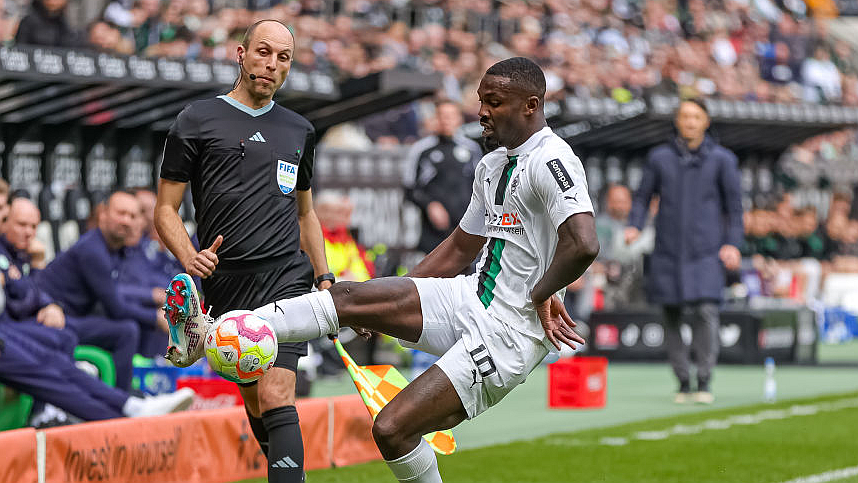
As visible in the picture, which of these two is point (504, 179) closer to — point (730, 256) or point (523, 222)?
point (523, 222)

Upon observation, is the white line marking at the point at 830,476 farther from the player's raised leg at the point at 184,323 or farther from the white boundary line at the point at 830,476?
the player's raised leg at the point at 184,323

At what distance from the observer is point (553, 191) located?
5.45 metres

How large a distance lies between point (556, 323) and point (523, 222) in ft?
1.36

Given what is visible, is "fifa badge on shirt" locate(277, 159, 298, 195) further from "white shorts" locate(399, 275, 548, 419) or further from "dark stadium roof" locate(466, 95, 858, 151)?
"dark stadium roof" locate(466, 95, 858, 151)

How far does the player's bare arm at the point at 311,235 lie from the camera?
21.5 feet

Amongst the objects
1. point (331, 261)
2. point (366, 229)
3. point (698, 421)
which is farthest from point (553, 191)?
point (366, 229)

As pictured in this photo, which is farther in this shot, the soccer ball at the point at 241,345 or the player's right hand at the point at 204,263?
→ the player's right hand at the point at 204,263

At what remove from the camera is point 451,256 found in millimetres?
6109

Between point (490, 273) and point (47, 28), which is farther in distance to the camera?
point (47, 28)

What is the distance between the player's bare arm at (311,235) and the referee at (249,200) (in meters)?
0.30

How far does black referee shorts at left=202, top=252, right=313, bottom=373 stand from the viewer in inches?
240

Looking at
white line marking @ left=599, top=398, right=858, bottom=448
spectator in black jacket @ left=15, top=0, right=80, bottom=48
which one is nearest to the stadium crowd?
spectator in black jacket @ left=15, top=0, right=80, bottom=48


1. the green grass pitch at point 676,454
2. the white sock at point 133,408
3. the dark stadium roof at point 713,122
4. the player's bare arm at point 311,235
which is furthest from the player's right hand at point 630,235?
the dark stadium roof at point 713,122

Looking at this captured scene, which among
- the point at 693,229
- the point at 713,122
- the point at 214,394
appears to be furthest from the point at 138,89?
the point at 713,122
